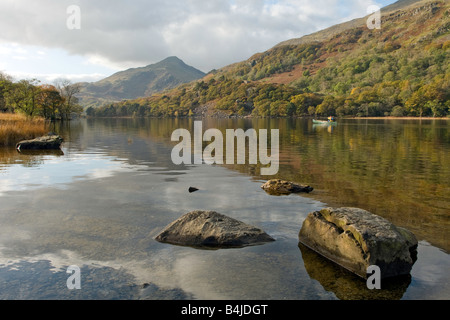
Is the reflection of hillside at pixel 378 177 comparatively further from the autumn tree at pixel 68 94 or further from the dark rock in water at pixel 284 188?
the autumn tree at pixel 68 94

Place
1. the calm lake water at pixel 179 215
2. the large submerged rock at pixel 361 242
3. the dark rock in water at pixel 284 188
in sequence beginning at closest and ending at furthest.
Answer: the calm lake water at pixel 179 215 < the large submerged rock at pixel 361 242 < the dark rock in water at pixel 284 188

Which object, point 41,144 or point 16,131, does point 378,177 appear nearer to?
point 41,144

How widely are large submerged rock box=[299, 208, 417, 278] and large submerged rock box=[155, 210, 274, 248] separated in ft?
6.40

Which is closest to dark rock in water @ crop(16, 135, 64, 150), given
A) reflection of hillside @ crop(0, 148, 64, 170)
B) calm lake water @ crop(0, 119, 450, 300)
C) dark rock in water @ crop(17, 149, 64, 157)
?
dark rock in water @ crop(17, 149, 64, 157)

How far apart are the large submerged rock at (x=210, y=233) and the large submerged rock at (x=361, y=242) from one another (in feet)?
6.40

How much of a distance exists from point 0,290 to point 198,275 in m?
4.92

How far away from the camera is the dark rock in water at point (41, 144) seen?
36875 mm

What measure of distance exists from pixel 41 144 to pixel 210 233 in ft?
110

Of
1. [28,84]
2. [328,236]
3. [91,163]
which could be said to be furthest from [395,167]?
[28,84]

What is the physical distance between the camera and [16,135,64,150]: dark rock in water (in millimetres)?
36875

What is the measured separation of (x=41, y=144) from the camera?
3794cm

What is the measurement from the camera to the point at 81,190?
62.1 ft

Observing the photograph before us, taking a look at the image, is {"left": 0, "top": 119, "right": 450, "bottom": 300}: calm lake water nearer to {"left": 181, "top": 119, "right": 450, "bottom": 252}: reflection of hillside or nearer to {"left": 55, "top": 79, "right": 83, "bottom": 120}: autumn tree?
{"left": 181, "top": 119, "right": 450, "bottom": 252}: reflection of hillside

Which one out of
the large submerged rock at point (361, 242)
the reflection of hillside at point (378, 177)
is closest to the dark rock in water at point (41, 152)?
the reflection of hillside at point (378, 177)
